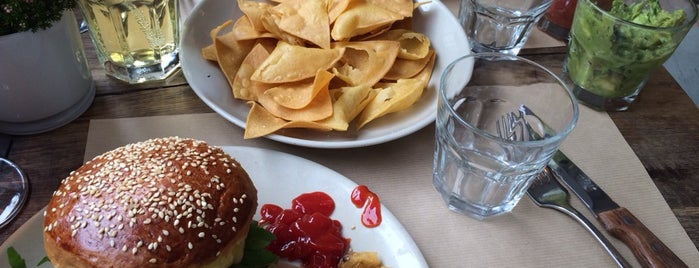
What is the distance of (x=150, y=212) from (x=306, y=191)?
0.40 m

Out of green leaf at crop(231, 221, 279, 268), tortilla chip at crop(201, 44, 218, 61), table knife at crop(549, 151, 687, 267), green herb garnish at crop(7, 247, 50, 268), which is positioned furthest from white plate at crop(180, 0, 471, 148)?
green herb garnish at crop(7, 247, 50, 268)

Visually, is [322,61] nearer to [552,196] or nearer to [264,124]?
[264,124]

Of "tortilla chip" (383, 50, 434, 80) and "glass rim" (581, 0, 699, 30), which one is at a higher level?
"glass rim" (581, 0, 699, 30)

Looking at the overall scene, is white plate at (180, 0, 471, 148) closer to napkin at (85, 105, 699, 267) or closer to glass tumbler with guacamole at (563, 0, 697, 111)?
napkin at (85, 105, 699, 267)

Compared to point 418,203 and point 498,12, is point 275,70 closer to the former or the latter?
point 418,203

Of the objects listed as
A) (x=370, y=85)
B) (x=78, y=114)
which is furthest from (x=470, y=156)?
(x=78, y=114)

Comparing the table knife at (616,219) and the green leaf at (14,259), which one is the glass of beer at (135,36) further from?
the table knife at (616,219)

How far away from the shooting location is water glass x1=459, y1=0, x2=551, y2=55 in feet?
5.60

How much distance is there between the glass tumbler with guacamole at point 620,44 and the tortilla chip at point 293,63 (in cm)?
68

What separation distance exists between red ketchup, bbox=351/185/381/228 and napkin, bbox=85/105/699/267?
0.06m

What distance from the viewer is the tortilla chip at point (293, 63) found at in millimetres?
1379

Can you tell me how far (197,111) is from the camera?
4.85ft

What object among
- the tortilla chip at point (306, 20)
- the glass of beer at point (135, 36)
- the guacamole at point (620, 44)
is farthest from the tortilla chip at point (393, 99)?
the glass of beer at point (135, 36)

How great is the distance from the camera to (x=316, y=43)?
1479 millimetres
